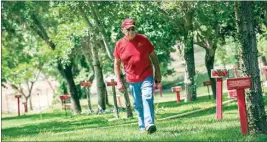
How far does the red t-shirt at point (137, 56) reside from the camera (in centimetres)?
959

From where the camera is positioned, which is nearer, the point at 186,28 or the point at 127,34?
the point at 127,34

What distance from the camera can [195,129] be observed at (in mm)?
9680

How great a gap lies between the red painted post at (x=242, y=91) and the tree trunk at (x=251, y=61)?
0.10 meters

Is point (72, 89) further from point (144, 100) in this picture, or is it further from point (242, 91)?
point (242, 91)

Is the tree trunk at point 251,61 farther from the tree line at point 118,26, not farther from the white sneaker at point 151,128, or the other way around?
the tree line at point 118,26

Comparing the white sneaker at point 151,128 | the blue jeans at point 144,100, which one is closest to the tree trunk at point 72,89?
the blue jeans at point 144,100

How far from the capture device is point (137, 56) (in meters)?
9.59

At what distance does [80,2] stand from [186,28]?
31.4 ft

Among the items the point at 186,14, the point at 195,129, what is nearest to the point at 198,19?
the point at 186,14

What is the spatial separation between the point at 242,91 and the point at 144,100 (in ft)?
6.48

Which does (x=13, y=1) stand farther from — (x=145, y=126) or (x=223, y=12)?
(x=145, y=126)

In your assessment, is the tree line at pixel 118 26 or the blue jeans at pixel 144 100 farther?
the tree line at pixel 118 26

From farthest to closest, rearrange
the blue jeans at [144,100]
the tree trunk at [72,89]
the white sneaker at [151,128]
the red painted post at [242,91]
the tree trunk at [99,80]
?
the tree trunk at [72,89]
the tree trunk at [99,80]
the blue jeans at [144,100]
the white sneaker at [151,128]
the red painted post at [242,91]

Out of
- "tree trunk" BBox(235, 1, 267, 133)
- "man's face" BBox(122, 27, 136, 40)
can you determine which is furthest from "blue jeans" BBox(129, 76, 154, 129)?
"tree trunk" BBox(235, 1, 267, 133)
